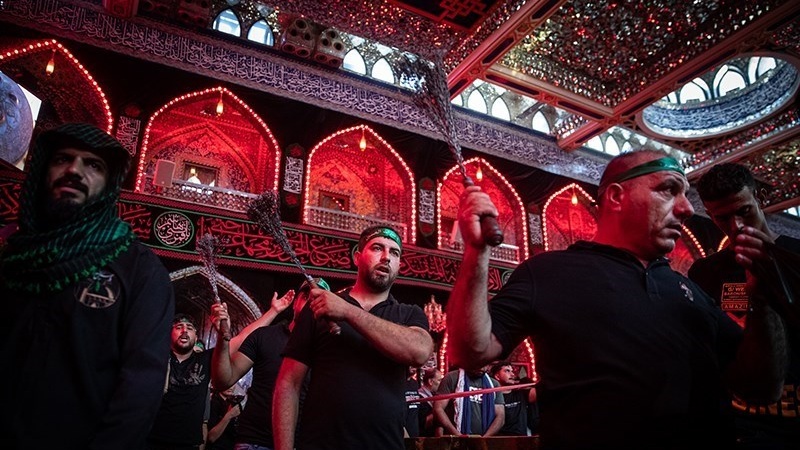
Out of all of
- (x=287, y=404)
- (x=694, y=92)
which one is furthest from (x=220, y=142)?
(x=694, y=92)

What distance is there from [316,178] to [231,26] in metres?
3.14

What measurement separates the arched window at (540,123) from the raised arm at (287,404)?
10498 millimetres

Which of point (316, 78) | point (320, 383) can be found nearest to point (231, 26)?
point (316, 78)

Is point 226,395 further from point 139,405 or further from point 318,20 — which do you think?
point 318,20

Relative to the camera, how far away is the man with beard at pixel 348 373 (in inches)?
65.4

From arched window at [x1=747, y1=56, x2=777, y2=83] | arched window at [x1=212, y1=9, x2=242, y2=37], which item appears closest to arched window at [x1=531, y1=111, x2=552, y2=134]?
arched window at [x1=747, y1=56, x2=777, y2=83]

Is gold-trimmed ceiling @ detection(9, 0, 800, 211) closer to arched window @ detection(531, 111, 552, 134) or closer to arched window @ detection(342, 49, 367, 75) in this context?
arched window @ detection(531, 111, 552, 134)

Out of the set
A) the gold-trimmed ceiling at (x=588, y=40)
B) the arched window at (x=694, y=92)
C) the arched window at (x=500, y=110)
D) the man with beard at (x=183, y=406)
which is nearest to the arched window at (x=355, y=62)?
the gold-trimmed ceiling at (x=588, y=40)

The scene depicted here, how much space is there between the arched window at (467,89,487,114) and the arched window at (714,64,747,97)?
5822 mm

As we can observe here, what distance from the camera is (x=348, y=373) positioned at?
1749 mm

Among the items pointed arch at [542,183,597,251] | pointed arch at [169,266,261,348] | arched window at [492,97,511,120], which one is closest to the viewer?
pointed arch at [169,266,261,348]

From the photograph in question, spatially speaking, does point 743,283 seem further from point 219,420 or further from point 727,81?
point 727,81

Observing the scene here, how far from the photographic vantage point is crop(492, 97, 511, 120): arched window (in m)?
11.2

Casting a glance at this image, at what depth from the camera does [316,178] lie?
9.84 meters
